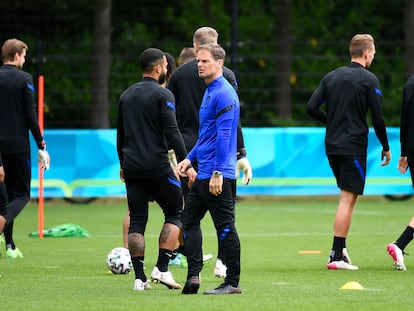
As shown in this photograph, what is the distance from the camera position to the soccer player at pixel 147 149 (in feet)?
31.0

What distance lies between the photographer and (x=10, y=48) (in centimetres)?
1230

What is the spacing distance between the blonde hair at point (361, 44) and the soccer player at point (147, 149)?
2.60 metres

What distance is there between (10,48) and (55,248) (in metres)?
2.62

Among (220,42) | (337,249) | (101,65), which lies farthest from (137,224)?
(220,42)

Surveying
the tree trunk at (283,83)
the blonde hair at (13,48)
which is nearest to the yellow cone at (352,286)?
the blonde hair at (13,48)

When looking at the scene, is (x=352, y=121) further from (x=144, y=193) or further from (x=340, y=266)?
(x=144, y=193)

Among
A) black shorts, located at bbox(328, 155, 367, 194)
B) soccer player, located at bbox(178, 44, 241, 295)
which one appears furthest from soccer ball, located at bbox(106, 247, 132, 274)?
black shorts, located at bbox(328, 155, 367, 194)

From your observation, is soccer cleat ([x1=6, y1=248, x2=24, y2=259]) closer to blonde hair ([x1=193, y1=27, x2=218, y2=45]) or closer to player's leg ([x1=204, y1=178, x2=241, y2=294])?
blonde hair ([x1=193, y1=27, x2=218, y2=45])

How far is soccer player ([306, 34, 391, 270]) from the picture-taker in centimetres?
1147

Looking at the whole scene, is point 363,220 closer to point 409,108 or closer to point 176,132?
point 409,108

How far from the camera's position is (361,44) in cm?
1149

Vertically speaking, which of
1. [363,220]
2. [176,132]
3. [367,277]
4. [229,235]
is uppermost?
[176,132]

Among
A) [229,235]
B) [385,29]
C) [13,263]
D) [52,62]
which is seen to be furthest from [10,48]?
[385,29]

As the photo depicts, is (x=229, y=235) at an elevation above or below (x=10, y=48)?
below
